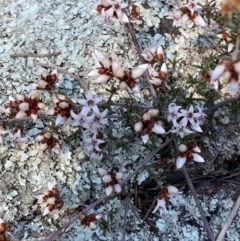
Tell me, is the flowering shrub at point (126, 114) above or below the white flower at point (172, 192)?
above

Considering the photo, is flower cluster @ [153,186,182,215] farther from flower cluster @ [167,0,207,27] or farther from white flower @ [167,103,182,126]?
flower cluster @ [167,0,207,27]

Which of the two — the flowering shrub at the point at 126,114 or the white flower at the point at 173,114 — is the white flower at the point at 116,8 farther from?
the white flower at the point at 173,114

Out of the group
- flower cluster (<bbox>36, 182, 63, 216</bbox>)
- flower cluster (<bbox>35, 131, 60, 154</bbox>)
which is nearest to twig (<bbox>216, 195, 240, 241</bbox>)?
flower cluster (<bbox>36, 182, 63, 216</bbox>)

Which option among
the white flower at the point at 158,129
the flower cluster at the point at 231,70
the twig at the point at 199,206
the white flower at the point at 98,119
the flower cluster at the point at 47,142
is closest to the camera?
the flower cluster at the point at 231,70

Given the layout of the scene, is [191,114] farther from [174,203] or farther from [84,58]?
[84,58]

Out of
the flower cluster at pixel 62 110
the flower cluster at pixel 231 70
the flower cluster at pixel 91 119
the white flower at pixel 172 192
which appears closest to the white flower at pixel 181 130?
the white flower at pixel 172 192

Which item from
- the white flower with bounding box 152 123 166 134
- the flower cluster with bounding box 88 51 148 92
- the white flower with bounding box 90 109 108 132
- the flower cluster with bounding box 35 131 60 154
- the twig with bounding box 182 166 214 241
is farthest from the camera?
the flower cluster with bounding box 35 131 60 154
